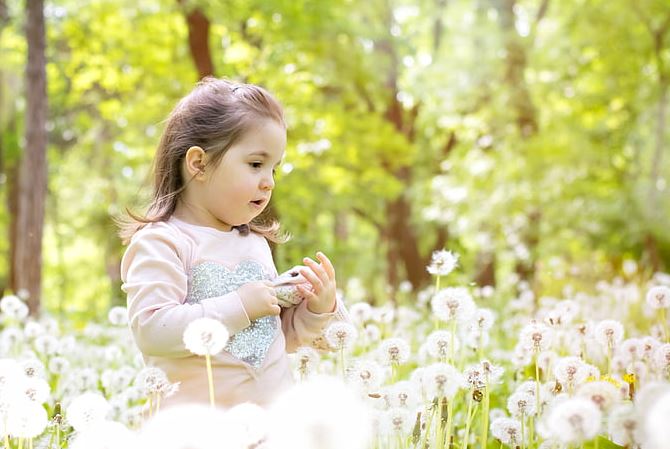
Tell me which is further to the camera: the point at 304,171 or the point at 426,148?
→ the point at 426,148

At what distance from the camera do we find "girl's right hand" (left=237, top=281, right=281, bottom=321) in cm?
202

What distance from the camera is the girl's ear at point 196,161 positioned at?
2273 mm

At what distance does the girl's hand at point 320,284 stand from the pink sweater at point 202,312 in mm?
37

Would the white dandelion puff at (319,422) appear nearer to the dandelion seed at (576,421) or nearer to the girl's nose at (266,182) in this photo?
the dandelion seed at (576,421)

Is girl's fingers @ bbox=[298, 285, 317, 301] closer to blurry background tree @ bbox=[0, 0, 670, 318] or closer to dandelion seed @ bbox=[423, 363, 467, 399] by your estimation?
dandelion seed @ bbox=[423, 363, 467, 399]

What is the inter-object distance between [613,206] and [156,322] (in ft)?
39.9


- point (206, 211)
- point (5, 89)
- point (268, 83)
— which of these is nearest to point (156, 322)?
point (206, 211)

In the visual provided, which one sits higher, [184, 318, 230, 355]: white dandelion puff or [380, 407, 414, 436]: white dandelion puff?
[184, 318, 230, 355]: white dandelion puff

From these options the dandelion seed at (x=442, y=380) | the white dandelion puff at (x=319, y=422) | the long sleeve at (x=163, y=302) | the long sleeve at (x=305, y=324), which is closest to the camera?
the white dandelion puff at (x=319, y=422)

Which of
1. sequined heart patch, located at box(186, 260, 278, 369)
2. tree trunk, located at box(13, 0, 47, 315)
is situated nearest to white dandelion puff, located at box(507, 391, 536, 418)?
sequined heart patch, located at box(186, 260, 278, 369)

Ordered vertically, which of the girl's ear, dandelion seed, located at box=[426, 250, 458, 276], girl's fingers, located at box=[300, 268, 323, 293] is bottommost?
dandelion seed, located at box=[426, 250, 458, 276]

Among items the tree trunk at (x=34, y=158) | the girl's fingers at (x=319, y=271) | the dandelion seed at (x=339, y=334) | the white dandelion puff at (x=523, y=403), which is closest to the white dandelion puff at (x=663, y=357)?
the white dandelion puff at (x=523, y=403)

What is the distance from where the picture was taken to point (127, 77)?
996 cm

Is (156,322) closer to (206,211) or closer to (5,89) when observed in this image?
(206,211)
